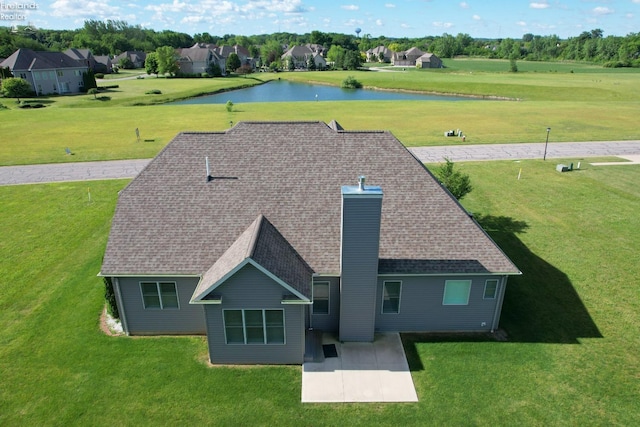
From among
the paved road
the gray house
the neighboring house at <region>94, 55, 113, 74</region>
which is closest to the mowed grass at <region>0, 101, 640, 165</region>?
the paved road

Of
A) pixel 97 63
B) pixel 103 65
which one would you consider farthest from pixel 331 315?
pixel 103 65

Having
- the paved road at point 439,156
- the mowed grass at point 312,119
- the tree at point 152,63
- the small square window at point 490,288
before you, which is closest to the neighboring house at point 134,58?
the tree at point 152,63

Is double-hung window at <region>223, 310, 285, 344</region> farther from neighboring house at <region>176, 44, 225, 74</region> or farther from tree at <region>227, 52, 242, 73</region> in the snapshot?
tree at <region>227, 52, 242, 73</region>

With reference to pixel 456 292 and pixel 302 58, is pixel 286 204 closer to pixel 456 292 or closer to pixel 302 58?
pixel 456 292

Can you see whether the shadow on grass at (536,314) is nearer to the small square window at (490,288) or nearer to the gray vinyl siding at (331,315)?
the small square window at (490,288)

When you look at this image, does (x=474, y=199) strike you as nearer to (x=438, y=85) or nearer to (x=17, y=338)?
(x=17, y=338)
